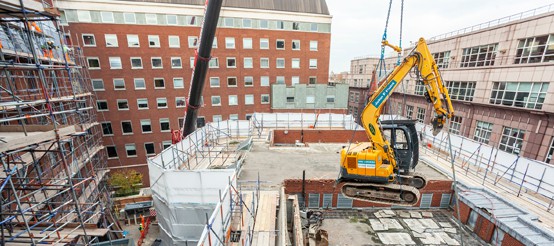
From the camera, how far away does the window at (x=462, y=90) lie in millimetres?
22953

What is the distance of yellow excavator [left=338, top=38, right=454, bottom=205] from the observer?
30.9 feet

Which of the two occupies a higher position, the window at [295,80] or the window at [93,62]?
the window at [93,62]

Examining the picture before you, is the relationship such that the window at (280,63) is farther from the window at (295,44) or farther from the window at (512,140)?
the window at (512,140)

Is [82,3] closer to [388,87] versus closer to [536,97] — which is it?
[388,87]

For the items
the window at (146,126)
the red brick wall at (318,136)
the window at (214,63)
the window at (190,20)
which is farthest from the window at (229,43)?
the red brick wall at (318,136)

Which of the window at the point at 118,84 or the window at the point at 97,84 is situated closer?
the window at the point at 97,84

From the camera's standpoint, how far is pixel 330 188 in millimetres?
13602

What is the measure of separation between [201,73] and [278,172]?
318 inches

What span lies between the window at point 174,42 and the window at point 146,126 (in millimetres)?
10445

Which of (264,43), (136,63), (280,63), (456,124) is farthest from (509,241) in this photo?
(136,63)

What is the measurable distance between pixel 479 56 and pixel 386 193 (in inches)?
858

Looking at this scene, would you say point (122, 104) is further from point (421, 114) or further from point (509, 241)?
point (421, 114)

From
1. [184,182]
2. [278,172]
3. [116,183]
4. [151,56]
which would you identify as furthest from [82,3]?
[278,172]

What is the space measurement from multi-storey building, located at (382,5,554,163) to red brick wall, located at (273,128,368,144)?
426 inches
